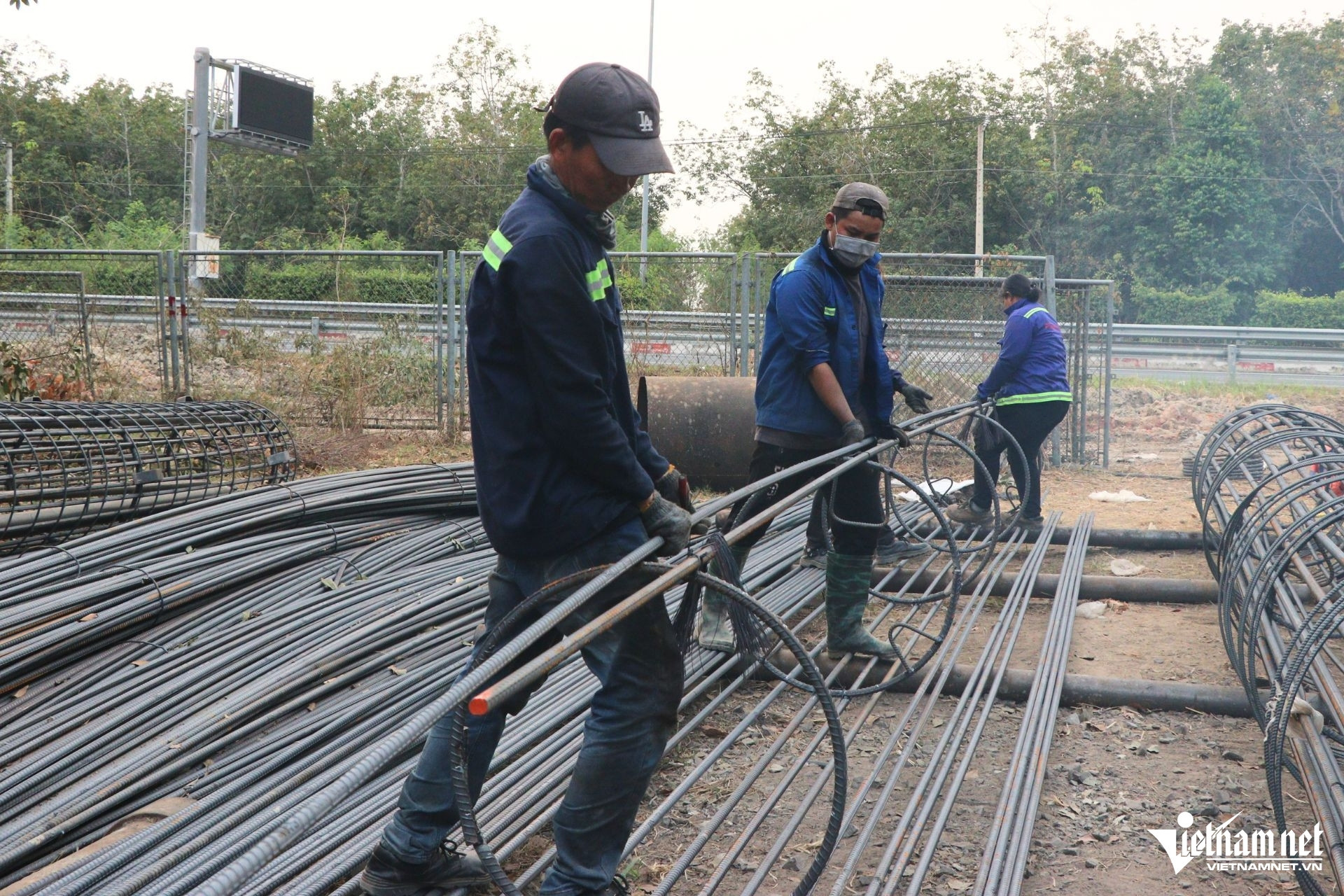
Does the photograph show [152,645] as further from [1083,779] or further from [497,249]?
[1083,779]

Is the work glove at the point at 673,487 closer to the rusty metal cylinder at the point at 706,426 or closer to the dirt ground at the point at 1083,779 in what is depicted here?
the dirt ground at the point at 1083,779

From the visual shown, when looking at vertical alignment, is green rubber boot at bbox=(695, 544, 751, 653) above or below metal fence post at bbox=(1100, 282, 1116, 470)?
below

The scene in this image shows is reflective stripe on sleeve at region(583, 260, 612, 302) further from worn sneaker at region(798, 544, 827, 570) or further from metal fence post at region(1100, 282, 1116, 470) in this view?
metal fence post at region(1100, 282, 1116, 470)

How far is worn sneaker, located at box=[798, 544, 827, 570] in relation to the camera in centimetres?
602

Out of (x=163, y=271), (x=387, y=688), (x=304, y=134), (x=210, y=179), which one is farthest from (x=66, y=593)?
(x=210, y=179)

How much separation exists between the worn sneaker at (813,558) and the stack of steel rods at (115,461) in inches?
145

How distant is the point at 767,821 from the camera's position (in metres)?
3.43

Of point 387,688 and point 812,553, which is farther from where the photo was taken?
point 812,553

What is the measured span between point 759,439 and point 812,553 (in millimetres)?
1467

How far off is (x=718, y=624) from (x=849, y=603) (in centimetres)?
56

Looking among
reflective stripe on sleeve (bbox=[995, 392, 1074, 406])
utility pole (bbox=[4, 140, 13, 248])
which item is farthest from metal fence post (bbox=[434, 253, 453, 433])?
utility pole (bbox=[4, 140, 13, 248])

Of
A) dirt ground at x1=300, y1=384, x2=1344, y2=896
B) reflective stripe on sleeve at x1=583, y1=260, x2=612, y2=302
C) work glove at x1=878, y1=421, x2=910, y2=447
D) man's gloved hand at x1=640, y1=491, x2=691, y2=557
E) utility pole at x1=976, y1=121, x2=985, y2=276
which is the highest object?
utility pole at x1=976, y1=121, x2=985, y2=276

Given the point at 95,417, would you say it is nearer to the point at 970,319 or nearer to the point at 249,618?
the point at 249,618

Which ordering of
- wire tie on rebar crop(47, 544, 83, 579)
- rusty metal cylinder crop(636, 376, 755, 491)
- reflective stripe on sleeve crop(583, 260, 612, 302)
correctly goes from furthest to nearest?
rusty metal cylinder crop(636, 376, 755, 491) < wire tie on rebar crop(47, 544, 83, 579) < reflective stripe on sleeve crop(583, 260, 612, 302)
